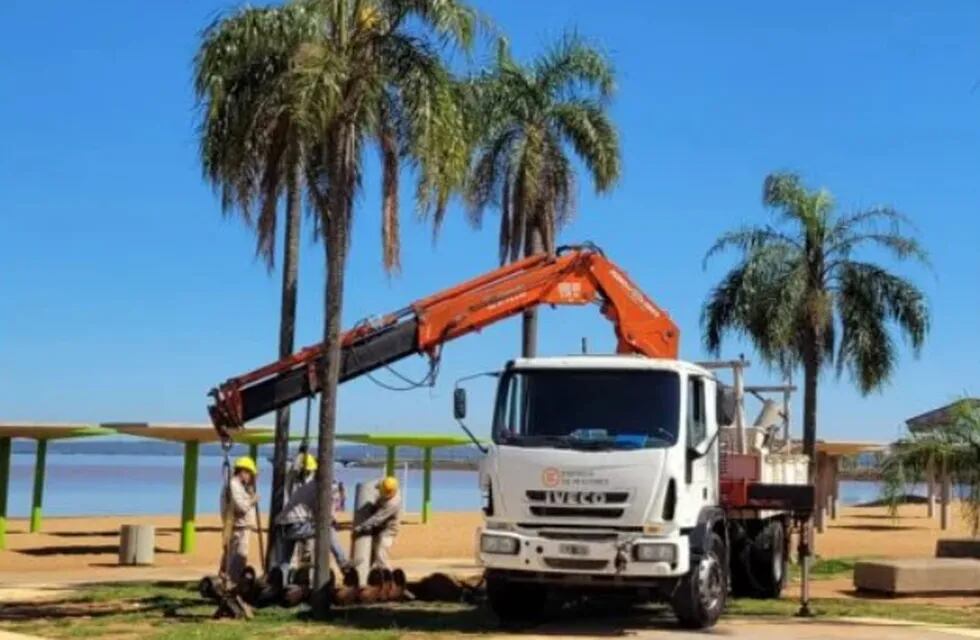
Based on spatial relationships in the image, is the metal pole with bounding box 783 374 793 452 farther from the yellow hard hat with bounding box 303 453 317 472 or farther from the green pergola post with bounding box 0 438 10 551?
the green pergola post with bounding box 0 438 10 551

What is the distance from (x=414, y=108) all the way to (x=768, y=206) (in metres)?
13.0

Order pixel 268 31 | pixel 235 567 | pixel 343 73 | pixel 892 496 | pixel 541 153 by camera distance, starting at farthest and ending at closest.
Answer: pixel 892 496
pixel 541 153
pixel 268 31
pixel 235 567
pixel 343 73

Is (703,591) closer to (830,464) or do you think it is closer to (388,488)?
(388,488)

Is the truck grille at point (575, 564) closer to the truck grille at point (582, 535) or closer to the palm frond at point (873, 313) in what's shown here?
the truck grille at point (582, 535)

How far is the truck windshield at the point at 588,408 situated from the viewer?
15.3m

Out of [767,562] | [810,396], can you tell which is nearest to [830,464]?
[810,396]

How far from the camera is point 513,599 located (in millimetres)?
16453

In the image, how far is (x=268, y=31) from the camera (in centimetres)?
1978

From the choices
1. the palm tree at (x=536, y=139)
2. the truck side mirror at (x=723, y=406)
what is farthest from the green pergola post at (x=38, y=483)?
the truck side mirror at (x=723, y=406)

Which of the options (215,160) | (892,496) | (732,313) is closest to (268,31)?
(215,160)

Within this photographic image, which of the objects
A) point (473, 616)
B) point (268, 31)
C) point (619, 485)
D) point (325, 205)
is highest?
point (268, 31)

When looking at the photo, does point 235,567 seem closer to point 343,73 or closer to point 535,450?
point 535,450

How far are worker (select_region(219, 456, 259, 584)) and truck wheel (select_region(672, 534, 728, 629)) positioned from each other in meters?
5.38

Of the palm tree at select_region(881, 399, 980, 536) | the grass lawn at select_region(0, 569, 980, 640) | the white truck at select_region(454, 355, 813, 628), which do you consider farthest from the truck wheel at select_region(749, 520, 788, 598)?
the palm tree at select_region(881, 399, 980, 536)
